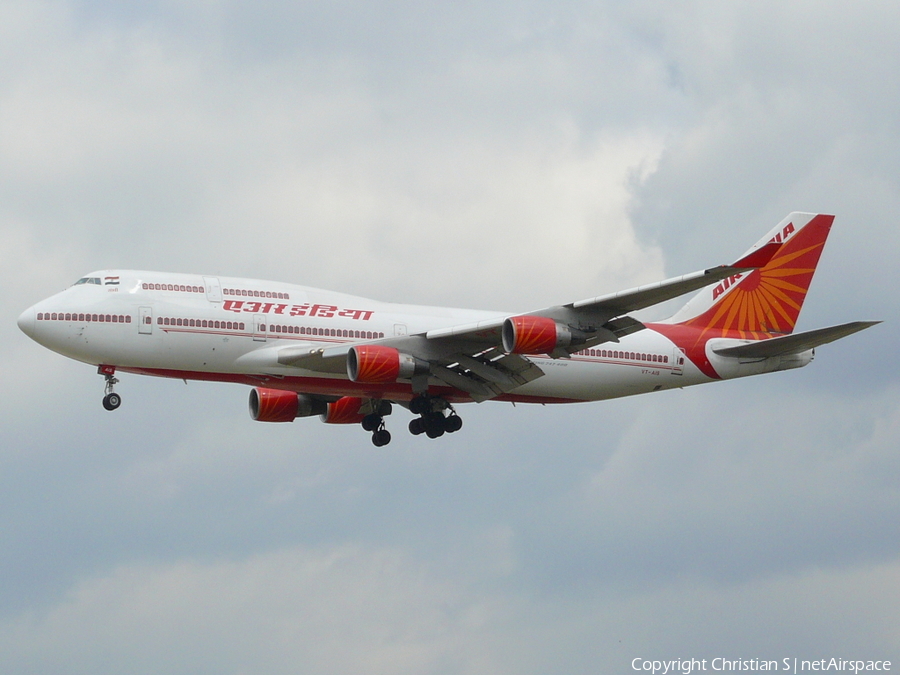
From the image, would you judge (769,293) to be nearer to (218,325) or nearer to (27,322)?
(218,325)

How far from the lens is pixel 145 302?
152ft

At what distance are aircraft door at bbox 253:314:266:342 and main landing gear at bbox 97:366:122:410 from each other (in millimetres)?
5217

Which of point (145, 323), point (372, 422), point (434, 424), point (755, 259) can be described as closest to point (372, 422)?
point (372, 422)

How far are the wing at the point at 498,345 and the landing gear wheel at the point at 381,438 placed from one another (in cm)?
571

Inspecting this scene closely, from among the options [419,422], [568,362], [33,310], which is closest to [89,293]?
[33,310]

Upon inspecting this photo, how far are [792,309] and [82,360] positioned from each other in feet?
97.2

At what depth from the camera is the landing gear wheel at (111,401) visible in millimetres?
47375

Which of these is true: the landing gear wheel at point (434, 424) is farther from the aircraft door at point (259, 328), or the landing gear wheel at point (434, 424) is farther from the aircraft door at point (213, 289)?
the aircraft door at point (213, 289)

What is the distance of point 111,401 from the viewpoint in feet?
156

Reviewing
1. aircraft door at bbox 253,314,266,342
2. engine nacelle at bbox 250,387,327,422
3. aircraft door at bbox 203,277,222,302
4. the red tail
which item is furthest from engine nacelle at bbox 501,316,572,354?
engine nacelle at bbox 250,387,327,422

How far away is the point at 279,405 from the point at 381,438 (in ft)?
15.0

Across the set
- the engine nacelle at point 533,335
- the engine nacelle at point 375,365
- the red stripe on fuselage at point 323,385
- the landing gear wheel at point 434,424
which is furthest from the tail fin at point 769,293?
the engine nacelle at point 375,365

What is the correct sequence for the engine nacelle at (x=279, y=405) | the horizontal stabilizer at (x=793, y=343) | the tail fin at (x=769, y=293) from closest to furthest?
the horizontal stabilizer at (x=793, y=343) < the engine nacelle at (x=279, y=405) < the tail fin at (x=769, y=293)

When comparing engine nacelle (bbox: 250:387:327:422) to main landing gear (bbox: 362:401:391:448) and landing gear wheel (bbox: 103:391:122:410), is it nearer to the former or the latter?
main landing gear (bbox: 362:401:391:448)
